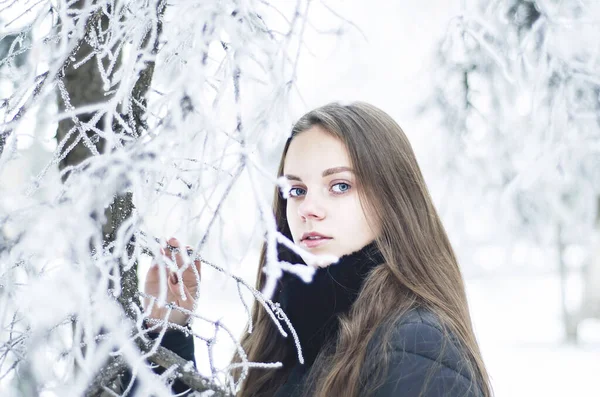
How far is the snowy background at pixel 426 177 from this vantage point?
5.40 ft

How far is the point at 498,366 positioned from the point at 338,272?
7120 mm

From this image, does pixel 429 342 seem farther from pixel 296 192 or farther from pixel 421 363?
pixel 296 192

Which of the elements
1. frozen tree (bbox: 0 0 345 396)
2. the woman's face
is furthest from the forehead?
frozen tree (bbox: 0 0 345 396)

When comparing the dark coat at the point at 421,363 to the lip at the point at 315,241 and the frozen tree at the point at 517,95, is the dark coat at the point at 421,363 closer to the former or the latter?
the lip at the point at 315,241

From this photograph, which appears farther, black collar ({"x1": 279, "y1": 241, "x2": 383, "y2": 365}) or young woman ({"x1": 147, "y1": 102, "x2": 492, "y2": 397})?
black collar ({"x1": 279, "y1": 241, "x2": 383, "y2": 365})

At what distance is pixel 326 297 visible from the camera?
1.86 meters

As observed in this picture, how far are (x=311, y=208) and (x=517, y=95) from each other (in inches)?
75.7

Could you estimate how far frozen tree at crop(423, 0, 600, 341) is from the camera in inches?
92.8

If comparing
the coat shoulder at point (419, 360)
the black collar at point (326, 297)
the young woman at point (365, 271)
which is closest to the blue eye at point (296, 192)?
the young woman at point (365, 271)

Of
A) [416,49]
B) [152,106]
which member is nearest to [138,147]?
[152,106]

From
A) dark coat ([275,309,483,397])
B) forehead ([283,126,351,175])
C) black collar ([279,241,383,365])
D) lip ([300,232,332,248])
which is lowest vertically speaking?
dark coat ([275,309,483,397])

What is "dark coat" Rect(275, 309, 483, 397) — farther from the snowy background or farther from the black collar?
the snowy background

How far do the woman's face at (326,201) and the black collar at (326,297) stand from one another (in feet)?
0.14

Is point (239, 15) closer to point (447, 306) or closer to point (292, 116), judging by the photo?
point (292, 116)
